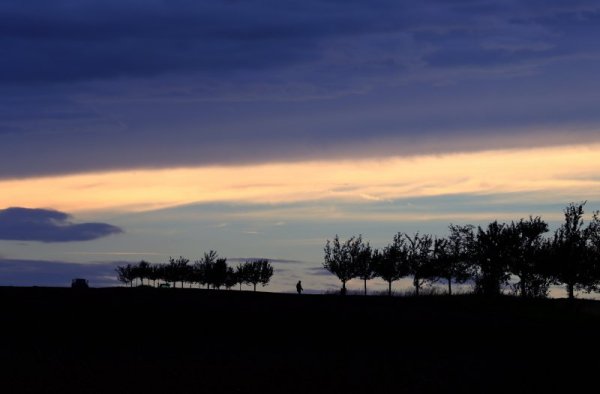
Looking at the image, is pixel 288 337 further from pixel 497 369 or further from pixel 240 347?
pixel 497 369

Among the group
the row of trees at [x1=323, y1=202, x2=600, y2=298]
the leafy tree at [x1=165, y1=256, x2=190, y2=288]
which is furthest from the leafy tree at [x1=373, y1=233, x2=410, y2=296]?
the leafy tree at [x1=165, y1=256, x2=190, y2=288]

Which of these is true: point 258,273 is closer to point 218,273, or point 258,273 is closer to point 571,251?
point 218,273

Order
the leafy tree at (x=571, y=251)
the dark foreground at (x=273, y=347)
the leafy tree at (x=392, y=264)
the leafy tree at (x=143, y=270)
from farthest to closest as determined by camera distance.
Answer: the leafy tree at (x=143, y=270) < the leafy tree at (x=392, y=264) < the leafy tree at (x=571, y=251) < the dark foreground at (x=273, y=347)

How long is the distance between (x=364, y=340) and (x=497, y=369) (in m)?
8.24

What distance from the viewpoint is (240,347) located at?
28500 millimetres

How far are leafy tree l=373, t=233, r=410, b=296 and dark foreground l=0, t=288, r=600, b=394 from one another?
53.2m

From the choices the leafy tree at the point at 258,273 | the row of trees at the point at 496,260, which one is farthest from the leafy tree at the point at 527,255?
the leafy tree at the point at 258,273

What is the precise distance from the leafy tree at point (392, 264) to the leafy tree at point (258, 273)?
28979 mm

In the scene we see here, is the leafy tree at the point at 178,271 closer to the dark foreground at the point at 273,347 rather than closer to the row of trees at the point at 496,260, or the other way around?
the row of trees at the point at 496,260

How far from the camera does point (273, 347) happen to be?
2906 cm

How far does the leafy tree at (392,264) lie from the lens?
349 feet

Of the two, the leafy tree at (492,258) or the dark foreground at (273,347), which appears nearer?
the dark foreground at (273,347)

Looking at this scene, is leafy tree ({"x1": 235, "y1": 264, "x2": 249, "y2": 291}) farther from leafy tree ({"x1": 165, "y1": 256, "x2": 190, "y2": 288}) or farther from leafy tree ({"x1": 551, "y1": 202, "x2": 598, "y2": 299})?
leafy tree ({"x1": 551, "y1": 202, "x2": 598, "y2": 299})

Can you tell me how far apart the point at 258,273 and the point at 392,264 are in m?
32.3
